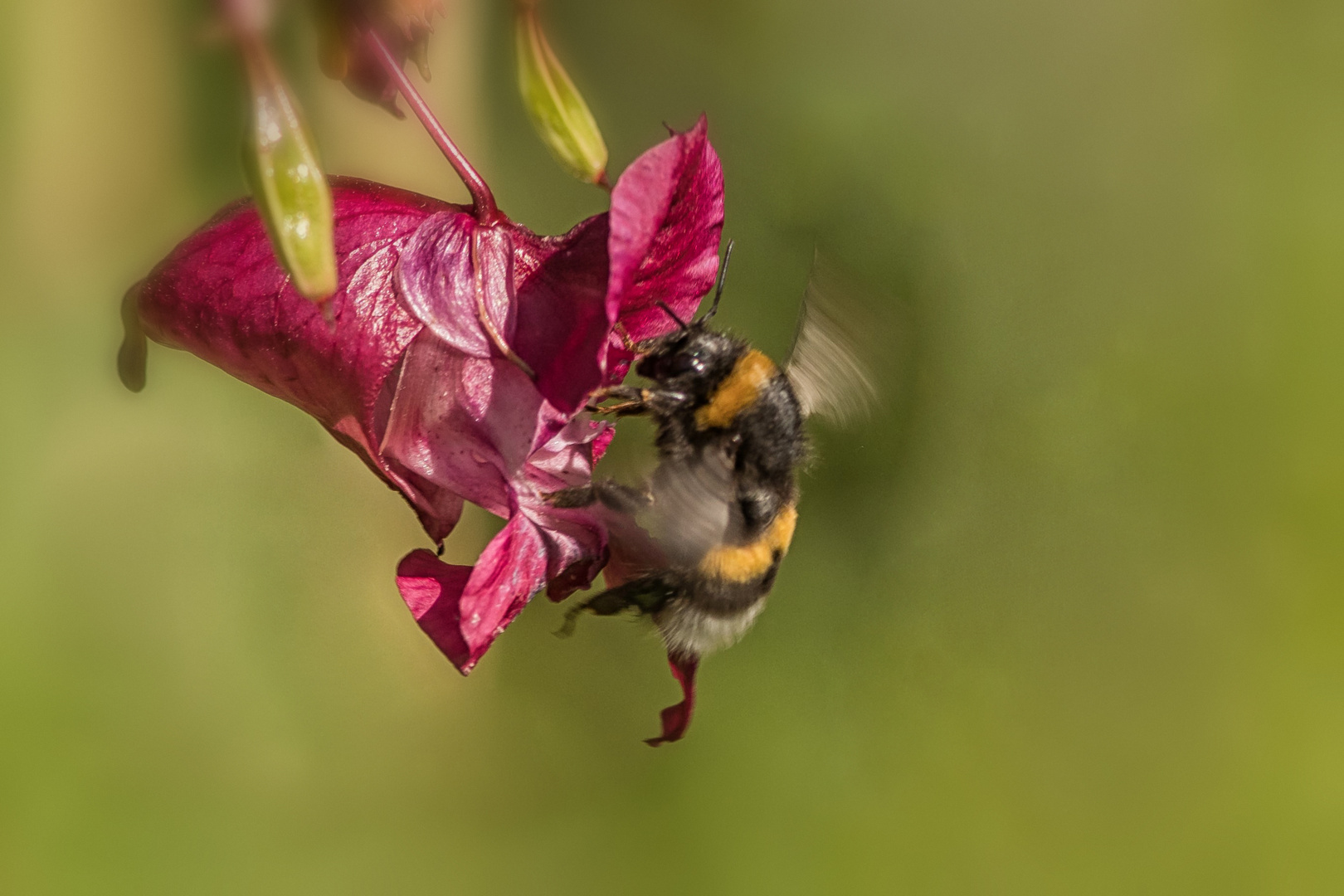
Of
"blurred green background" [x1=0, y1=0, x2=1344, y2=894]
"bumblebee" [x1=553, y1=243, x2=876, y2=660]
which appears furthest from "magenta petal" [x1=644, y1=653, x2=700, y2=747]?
"blurred green background" [x1=0, y1=0, x2=1344, y2=894]

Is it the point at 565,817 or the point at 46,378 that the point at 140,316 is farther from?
the point at 565,817

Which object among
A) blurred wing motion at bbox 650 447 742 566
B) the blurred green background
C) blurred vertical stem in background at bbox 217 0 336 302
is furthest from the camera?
the blurred green background

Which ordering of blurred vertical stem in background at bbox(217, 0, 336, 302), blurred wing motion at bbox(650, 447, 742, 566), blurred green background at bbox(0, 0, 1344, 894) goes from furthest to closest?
blurred green background at bbox(0, 0, 1344, 894)
blurred wing motion at bbox(650, 447, 742, 566)
blurred vertical stem in background at bbox(217, 0, 336, 302)

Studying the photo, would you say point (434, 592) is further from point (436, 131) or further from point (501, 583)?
point (436, 131)

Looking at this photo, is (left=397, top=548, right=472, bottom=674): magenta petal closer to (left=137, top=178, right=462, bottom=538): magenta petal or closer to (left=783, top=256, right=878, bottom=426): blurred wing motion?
(left=137, top=178, right=462, bottom=538): magenta petal

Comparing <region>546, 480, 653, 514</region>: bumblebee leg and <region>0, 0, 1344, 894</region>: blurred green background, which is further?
<region>0, 0, 1344, 894</region>: blurred green background

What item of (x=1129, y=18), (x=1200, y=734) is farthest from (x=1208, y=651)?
(x=1129, y=18)

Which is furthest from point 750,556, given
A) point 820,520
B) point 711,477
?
point 820,520
